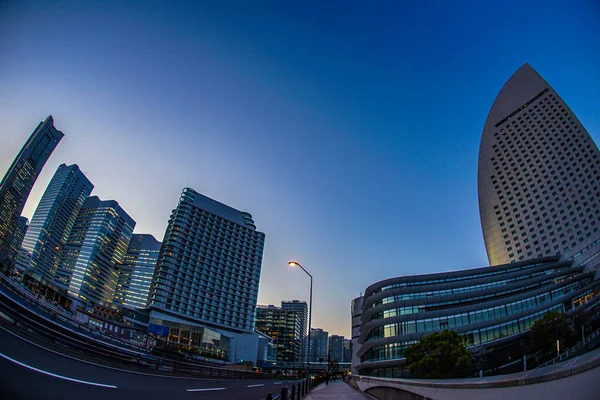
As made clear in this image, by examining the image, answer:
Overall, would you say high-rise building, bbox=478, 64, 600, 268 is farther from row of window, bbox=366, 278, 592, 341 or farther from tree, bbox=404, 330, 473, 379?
tree, bbox=404, 330, 473, 379

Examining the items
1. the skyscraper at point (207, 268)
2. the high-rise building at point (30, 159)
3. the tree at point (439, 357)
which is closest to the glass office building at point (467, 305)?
the tree at point (439, 357)

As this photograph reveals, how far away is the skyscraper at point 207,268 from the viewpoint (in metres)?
132

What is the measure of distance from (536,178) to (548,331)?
102782mm

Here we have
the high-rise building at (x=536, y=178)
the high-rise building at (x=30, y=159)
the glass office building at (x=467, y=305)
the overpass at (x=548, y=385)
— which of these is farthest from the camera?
the high-rise building at (x=536, y=178)

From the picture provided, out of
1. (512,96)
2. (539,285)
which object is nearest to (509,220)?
(539,285)

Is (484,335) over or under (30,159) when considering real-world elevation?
under

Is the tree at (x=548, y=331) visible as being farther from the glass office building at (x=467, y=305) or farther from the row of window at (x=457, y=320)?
the row of window at (x=457, y=320)

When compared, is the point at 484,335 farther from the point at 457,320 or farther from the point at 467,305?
the point at 467,305

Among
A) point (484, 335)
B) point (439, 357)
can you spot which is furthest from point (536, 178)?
point (439, 357)

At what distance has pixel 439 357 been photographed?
39094mm

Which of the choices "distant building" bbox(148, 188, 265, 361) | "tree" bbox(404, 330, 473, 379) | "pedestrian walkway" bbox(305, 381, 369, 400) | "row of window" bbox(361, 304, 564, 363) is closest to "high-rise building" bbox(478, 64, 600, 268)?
"row of window" bbox(361, 304, 564, 363)

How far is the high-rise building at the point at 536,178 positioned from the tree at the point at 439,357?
7923 cm

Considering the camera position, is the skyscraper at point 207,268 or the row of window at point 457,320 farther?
the skyscraper at point 207,268

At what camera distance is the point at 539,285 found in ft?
261
